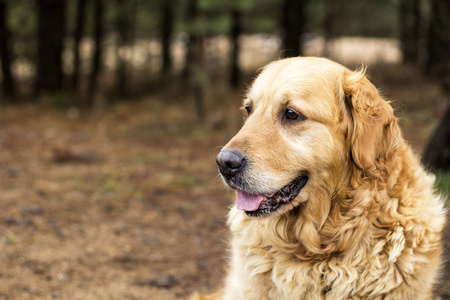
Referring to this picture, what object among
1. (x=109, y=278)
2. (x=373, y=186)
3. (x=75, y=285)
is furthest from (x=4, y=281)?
(x=373, y=186)

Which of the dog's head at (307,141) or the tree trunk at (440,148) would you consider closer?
the dog's head at (307,141)

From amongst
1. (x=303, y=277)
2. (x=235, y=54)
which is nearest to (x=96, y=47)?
(x=235, y=54)

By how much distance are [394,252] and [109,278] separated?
285 cm

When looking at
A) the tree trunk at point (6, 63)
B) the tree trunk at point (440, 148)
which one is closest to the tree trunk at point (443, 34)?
the tree trunk at point (440, 148)

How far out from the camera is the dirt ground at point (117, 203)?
475 cm

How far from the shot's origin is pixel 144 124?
1319 cm

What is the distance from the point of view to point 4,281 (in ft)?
14.7

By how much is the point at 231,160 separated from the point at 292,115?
0.51m

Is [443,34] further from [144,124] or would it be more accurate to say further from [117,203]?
[117,203]

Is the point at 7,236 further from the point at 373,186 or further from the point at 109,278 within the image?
the point at 373,186

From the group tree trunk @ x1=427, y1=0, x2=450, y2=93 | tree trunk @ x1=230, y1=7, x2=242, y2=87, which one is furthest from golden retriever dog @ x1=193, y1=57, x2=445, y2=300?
tree trunk @ x1=230, y1=7, x2=242, y2=87

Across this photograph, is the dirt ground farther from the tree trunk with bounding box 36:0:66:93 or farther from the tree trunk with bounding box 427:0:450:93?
the tree trunk with bounding box 36:0:66:93

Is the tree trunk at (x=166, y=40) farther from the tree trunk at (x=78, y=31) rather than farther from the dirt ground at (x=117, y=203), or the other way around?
the dirt ground at (x=117, y=203)

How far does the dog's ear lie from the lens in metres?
3.05
